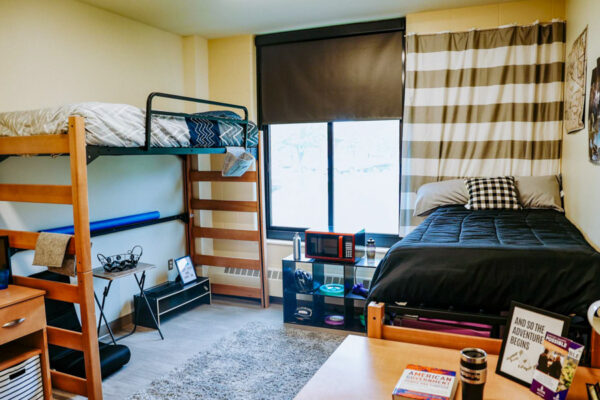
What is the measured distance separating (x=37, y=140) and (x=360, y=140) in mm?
2564

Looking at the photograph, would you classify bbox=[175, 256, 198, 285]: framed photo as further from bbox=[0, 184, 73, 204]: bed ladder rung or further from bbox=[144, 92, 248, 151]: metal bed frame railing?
bbox=[0, 184, 73, 204]: bed ladder rung

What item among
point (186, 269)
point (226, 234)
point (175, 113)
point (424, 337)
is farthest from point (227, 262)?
point (424, 337)

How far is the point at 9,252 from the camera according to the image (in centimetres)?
258

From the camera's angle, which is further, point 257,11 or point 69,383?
point 257,11

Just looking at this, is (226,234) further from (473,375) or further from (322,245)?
(473,375)

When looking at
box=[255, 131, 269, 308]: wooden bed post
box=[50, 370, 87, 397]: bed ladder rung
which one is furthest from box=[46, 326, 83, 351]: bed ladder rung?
box=[255, 131, 269, 308]: wooden bed post

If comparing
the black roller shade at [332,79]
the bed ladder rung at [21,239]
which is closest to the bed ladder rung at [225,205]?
the black roller shade at [332,79]

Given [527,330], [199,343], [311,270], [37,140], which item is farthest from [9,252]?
[527,330]

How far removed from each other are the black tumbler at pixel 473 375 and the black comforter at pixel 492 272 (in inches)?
35.4

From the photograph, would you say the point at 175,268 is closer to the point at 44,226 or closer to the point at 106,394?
the point at 44,226

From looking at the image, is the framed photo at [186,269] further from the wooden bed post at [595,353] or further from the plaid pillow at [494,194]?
the wooden bed post at [595,353]

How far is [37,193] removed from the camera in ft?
8.18

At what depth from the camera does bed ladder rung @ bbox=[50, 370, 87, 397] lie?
8.23 ft

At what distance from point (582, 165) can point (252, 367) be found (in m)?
2.39
